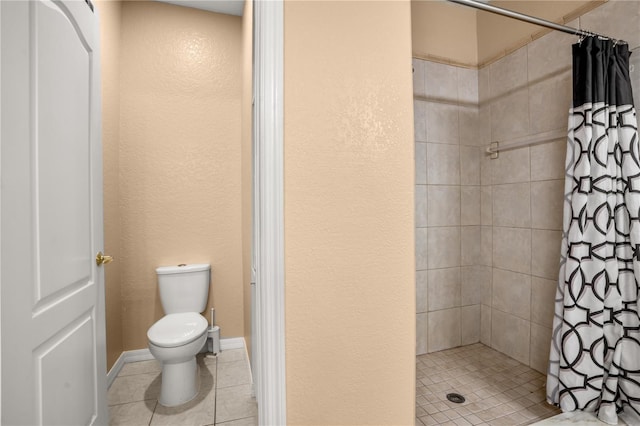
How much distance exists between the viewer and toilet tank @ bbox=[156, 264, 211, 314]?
2.17 meters

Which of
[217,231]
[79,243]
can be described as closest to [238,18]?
[217,231]

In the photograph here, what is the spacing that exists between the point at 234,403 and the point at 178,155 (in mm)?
1810

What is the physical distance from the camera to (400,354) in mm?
951

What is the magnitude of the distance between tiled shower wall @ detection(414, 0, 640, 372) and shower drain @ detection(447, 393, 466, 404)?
49cm

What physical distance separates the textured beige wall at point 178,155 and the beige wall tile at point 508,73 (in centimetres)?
206

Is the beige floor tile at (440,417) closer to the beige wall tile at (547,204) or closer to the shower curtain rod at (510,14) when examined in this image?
the beige wall tile at (547,204)

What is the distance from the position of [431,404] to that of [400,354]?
1085 millimetres

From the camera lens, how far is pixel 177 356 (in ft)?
5.49

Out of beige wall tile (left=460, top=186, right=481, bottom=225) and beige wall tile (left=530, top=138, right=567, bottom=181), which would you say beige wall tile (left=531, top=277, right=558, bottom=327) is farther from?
beige wall tile (left=530, top=138, right=567, bottom=181)

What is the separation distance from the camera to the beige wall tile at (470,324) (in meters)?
2.41

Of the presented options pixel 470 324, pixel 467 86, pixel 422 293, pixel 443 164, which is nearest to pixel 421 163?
pixel 443 164

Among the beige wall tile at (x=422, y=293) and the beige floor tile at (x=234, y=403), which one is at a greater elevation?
the beige wall tile at (x=422, y=293)

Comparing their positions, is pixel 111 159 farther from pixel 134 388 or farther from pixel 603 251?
pixel 603 251

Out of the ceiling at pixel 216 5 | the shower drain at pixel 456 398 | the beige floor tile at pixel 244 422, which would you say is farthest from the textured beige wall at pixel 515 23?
the beige floor tile at pixel 244 422
